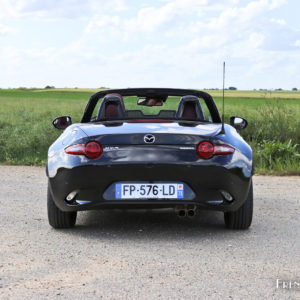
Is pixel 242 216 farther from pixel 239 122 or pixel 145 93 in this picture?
pixel 145 93

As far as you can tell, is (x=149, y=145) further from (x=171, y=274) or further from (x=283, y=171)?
(x=283, y=171)

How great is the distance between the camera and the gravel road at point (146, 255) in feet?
13.5

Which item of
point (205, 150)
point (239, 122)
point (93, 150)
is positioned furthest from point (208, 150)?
point (239, 122)

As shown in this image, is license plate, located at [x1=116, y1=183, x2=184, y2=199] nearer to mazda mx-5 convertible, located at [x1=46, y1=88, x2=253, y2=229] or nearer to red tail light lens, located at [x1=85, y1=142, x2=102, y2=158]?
mazda mx-5 convertible, located at [x1=46, y1=88, x2=253, y2=229]

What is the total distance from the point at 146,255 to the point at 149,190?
2.19 ft

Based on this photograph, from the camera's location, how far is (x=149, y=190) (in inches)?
219

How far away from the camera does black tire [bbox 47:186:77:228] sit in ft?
20.0

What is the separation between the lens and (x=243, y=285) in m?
4.22

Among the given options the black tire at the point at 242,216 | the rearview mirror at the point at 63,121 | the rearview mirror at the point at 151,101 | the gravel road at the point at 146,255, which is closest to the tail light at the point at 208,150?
the black tire at the point at 242,216

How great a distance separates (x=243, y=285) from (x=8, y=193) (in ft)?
17.6

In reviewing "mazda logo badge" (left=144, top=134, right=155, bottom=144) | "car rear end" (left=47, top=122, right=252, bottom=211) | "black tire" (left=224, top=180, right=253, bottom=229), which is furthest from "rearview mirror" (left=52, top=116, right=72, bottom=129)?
"black tire" (left=224, top=180, right=253, bottom=229)

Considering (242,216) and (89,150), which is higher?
(89,150)

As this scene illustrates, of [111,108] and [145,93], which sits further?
[145,93]

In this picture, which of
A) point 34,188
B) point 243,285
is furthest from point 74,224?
point 34,188
